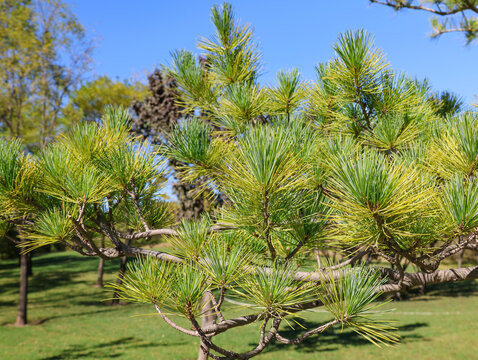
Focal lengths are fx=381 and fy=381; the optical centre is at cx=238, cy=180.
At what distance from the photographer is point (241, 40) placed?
8.95ft

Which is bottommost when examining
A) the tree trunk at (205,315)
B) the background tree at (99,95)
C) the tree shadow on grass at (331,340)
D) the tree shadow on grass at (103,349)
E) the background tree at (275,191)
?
the tree shadow on grass at (331,340)

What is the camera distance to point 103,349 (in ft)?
27.1

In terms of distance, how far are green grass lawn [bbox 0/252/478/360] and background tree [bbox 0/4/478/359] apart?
392 cm

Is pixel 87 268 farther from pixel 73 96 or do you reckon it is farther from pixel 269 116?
pixel 269 116

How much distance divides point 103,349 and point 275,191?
27.1 feet

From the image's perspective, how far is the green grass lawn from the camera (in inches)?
306

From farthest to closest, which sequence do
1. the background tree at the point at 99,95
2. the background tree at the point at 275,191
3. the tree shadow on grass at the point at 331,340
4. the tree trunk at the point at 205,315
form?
1. the background tree at the point at 99,95
2. the tree shadow on grass at the point at 331,340
3. the tree trunk at the point at 205,315
4. the background tree at the point at 275,191

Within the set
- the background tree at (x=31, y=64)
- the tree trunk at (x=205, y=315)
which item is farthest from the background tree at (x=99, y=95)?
the tree trunk at (x=205, y=315)

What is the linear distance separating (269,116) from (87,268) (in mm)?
21039

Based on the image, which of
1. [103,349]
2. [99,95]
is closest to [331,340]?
[103,349]

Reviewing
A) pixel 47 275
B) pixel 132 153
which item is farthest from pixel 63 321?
pixel 132 153

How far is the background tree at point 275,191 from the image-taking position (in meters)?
1.50

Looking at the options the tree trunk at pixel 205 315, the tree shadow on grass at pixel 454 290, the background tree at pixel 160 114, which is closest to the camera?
the tree trunk at pixel 205 315

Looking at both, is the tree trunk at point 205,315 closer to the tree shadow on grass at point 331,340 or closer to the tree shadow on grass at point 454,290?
the tree shadow on grass at point 331,340
